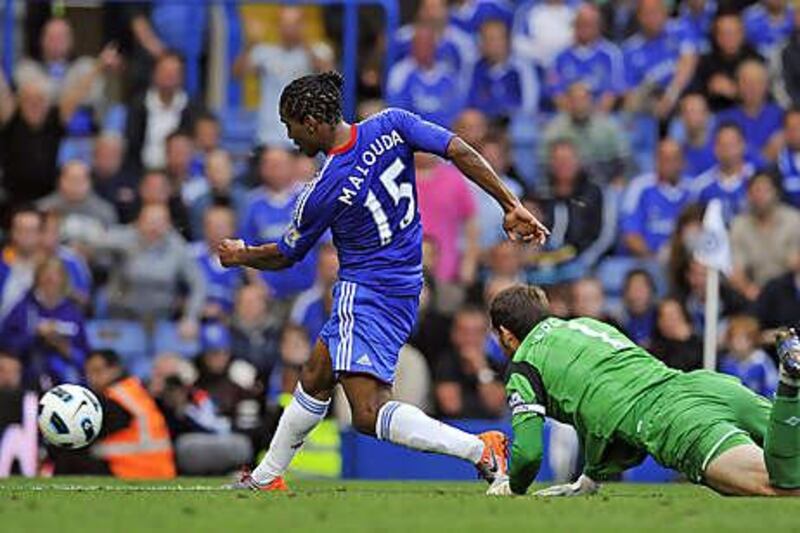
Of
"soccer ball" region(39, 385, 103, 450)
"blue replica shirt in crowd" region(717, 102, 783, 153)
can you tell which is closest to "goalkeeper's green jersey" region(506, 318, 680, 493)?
"soccer ball" region(39, 385, 103, 450)

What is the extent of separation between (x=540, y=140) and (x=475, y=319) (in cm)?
287

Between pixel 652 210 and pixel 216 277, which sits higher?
pixel 652 210

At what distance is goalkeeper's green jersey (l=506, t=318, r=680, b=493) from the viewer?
34.7 feet

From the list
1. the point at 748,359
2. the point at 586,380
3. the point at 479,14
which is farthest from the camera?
the point at 479,14

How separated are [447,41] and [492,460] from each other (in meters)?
9.70

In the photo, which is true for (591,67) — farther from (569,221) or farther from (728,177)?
(569,221)

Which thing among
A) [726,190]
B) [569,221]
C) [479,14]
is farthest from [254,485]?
[479,14]

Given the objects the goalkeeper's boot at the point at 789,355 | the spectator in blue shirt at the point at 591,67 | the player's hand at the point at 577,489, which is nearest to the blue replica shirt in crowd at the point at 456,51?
the spectator in blue shirt at the point at 591,67

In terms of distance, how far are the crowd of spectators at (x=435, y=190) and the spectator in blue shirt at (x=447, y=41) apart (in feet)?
0.07

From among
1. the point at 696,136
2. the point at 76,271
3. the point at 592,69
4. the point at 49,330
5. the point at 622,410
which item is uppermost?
the point at 592,69

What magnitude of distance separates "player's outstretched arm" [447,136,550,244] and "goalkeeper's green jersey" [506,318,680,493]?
505 millimetres

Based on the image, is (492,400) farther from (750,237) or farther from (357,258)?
(357,258)

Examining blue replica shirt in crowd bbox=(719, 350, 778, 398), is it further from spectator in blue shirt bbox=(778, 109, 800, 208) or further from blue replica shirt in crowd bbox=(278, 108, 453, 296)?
blue replica shirt in crowd bbox=(278, 108, 453, 296)

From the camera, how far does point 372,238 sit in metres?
11.3
